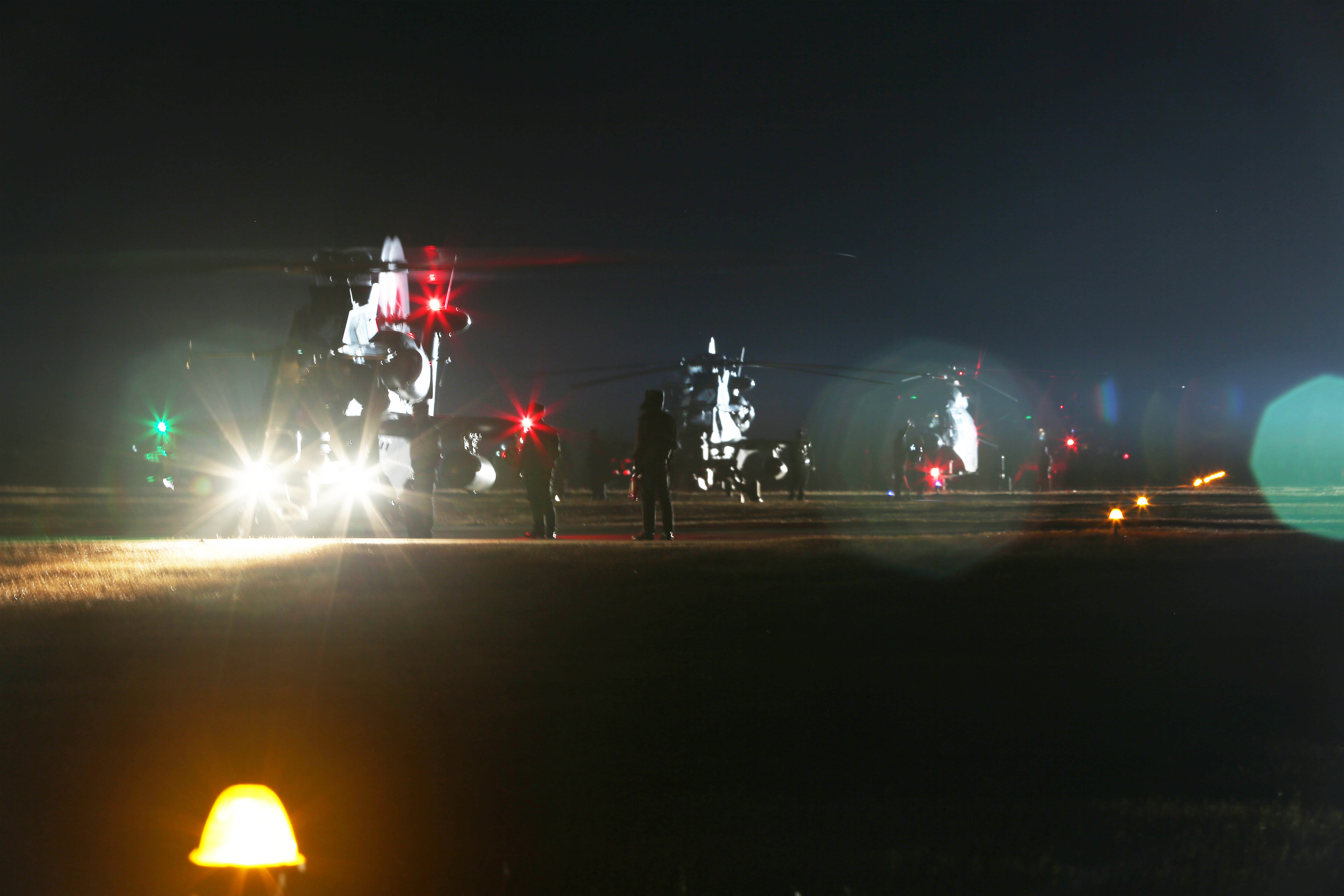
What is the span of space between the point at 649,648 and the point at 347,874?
125 inches

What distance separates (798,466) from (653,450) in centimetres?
2187

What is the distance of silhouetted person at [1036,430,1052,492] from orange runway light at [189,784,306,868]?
50.8 m

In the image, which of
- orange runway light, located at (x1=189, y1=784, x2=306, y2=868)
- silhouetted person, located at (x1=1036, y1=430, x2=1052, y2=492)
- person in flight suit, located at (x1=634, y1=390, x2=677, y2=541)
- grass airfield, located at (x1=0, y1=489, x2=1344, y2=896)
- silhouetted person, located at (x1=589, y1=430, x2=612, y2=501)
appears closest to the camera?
orange runway light, located at (x1=189, y1=784, x2=306, y2=868)

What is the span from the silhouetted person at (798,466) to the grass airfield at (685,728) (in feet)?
82.8

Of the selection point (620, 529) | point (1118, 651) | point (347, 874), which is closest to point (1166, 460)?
point (620, 529)

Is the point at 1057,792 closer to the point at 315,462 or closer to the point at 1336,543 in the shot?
the point at 1336,543

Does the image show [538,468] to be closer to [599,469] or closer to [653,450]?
[653,450]

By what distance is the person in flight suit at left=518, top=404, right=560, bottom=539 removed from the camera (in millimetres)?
14719

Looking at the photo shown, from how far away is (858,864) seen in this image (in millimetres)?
2789

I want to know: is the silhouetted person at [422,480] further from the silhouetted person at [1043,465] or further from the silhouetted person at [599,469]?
the silhouetted person at [1043,465]

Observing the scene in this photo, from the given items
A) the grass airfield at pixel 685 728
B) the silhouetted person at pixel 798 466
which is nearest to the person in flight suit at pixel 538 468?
the grass airfield at pixel 685 728

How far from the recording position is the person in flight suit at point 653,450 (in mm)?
13422

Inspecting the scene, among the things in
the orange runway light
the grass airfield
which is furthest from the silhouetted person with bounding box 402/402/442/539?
the orange runway light

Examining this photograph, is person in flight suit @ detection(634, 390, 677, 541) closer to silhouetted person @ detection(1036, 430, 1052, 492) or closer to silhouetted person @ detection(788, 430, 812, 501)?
silhouetted person @ detection(788, 430, 812, 501)
